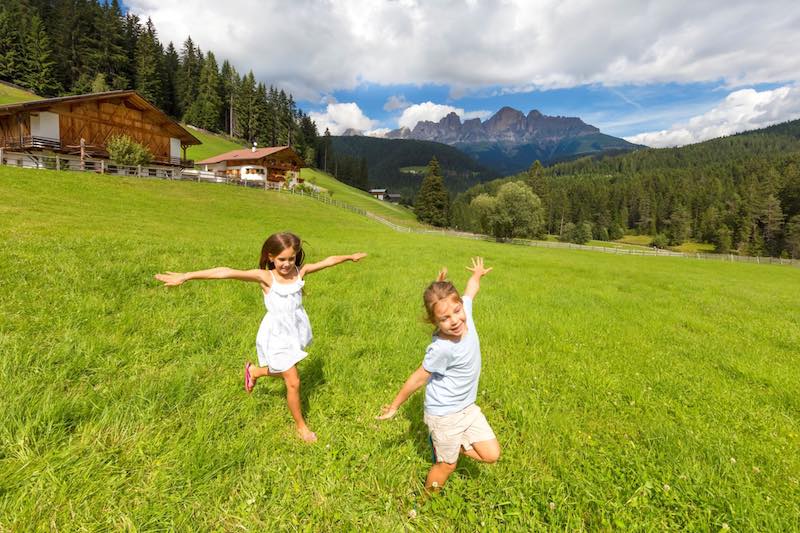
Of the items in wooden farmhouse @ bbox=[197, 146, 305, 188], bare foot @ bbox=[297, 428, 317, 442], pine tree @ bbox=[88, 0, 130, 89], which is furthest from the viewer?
pine tree @ bbox=[88, 0, 130, 89]

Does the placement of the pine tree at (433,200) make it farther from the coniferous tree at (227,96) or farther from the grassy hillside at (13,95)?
the grassy hillside at (13,95)

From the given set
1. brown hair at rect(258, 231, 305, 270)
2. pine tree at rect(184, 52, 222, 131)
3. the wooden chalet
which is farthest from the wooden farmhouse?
brown hair at rect(258, 231, 305, 270)

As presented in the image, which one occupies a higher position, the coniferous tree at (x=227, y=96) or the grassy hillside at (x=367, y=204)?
the coniferous tree at (x=227, y=96)

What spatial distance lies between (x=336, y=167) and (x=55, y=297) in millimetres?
129149

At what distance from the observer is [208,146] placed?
262ft

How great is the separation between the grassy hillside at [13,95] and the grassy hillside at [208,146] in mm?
24161

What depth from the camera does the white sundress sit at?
3.84m

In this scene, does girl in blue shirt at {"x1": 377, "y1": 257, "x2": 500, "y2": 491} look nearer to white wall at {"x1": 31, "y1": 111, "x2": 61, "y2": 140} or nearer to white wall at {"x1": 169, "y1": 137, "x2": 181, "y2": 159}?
white wall at {"x1": 31, "y1": 111, "x2": 61, "y2": 140}

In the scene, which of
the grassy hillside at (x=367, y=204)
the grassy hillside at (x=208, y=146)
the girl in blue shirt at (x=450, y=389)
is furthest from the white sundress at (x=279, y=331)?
the grassy hillside at (x=208, y=146)

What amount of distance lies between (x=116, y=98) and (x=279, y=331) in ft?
168

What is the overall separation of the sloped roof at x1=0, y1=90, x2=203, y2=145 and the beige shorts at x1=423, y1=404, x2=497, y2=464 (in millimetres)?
49393

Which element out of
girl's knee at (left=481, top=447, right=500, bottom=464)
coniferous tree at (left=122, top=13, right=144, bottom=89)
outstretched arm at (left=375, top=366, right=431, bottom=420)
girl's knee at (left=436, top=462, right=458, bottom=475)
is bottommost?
girl's knee at (left=436, top=462, right=458, bottom=475)

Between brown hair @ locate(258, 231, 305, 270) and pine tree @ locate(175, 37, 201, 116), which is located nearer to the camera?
brown hair @ locate(258, 231, 305, 270)

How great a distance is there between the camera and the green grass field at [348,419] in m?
2.86
